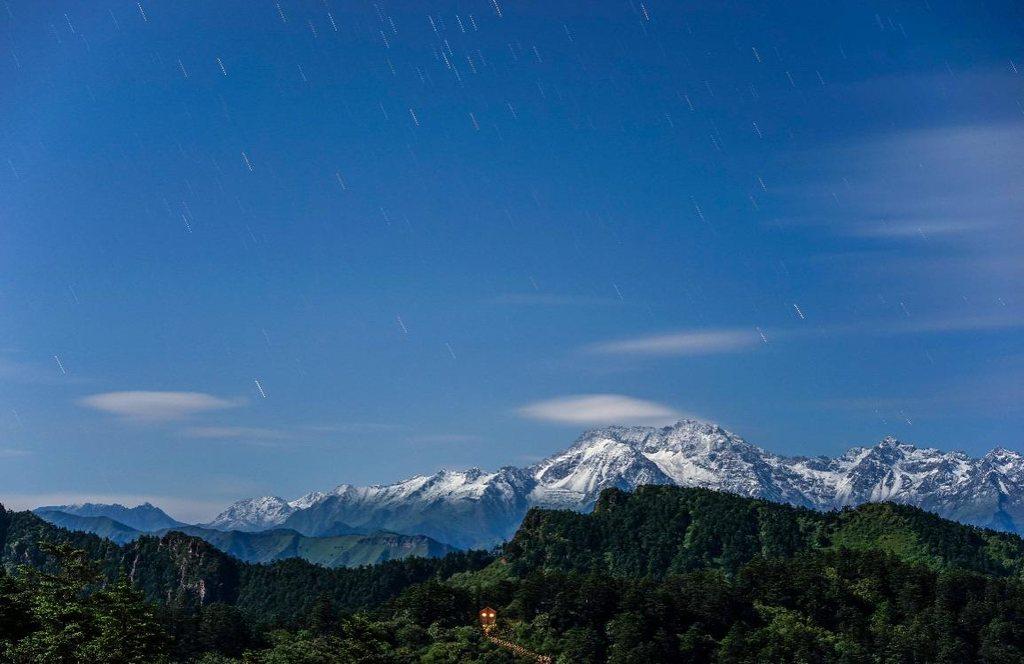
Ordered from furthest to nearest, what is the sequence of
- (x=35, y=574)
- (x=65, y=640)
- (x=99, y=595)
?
(x=35, y=574), (x=99, y=595), (x=65, y=640)

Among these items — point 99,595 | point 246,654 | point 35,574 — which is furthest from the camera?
point 246,654

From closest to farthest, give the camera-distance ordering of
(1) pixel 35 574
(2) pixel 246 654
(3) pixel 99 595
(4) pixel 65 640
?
(4) pixel 65 640 → (3) pixel 99 595 → (1) pixel 35 574 → (2) pixel 246 654

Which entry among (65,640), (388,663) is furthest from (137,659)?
(388,663)

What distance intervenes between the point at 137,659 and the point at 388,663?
199ft

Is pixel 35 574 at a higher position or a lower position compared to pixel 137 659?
higher

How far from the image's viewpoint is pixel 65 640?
130 meters

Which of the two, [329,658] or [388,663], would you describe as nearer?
[329,658]

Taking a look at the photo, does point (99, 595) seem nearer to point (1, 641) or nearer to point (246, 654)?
point (1, 641)

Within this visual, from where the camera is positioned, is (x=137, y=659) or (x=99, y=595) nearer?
(x=137, y=659)

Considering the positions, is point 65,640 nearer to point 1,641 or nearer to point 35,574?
point 1,641

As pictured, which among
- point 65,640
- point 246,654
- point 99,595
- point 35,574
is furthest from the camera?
point 246,654

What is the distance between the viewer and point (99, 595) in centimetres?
14412

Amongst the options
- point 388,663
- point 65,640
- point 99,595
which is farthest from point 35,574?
point 388,663

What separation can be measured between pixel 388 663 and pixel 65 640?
68.0 meters
